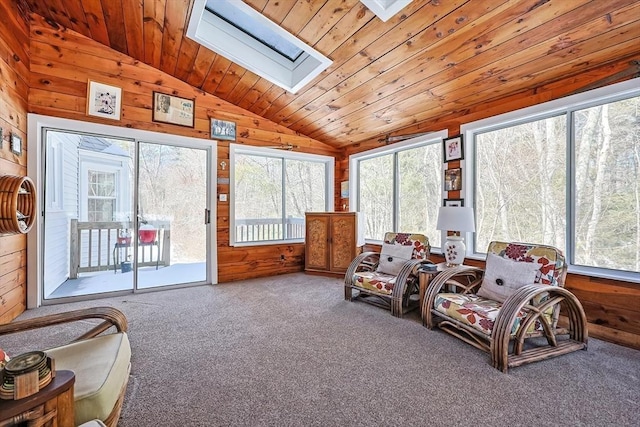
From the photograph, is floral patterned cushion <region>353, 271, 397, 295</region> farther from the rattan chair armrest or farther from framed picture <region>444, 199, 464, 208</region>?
A: the rattan chair armrest

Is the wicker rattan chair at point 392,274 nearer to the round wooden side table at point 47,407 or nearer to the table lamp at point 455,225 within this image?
the table lamp at point 455,225

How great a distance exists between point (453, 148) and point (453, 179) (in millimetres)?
386

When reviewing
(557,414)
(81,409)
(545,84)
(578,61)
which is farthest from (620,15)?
(81,409)

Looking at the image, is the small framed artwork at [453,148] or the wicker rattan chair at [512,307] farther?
the small framed artwork at [453,148]

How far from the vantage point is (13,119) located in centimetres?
288

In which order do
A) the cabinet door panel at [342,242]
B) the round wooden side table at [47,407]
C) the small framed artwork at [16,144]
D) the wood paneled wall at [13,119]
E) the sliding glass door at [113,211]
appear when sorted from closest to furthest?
the round wooden side table at [47,407] < the wood paneled wall at [13,119] < the small framed artwork at [16,144] < the sliding glass door at [113,211] < the cabinet door panel at [342,242]

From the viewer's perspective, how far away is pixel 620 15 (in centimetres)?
203

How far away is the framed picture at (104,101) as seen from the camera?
3488 millimetres

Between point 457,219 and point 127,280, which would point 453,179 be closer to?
point 457,219

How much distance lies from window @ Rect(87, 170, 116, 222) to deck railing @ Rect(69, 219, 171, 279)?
0.11 m

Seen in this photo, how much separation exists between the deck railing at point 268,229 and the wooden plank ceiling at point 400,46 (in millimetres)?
1899

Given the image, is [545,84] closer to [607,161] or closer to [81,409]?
[607,161]

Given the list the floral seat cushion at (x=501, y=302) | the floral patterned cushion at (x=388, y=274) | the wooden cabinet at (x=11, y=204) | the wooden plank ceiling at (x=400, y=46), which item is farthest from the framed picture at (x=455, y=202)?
the wooden cabinet at (x=11, y=204)

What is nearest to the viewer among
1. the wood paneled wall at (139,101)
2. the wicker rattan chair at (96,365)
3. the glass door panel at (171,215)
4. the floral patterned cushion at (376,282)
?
the wicker rattan chair at (96,365)
